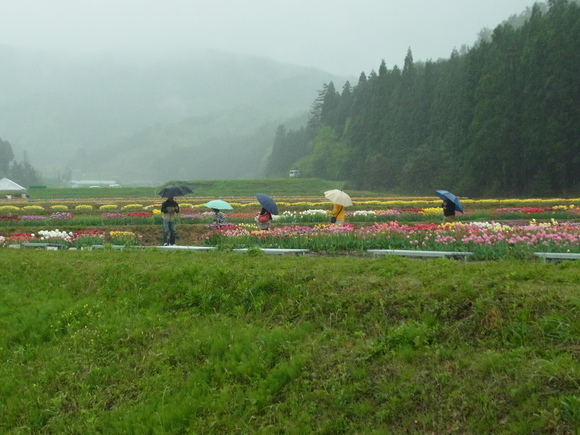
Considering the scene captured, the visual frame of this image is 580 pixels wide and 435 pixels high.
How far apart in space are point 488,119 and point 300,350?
Result: 40497 mm

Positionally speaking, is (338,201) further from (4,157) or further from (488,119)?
(4,157)

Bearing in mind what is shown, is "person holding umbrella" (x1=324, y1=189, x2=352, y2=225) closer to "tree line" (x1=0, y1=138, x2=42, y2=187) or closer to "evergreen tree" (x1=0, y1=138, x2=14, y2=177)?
"tree line" (x1=0, y1=138, x2=42, y2=187)

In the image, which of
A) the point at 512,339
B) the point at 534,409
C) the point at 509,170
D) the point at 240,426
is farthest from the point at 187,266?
the point at 509,170

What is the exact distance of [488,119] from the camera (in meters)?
43.2

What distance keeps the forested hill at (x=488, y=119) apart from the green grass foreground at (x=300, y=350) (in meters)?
35.8

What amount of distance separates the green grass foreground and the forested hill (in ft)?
117

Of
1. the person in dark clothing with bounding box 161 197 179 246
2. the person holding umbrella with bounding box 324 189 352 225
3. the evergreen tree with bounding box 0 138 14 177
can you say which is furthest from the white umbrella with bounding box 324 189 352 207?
the evergreen tree with bounding box 0 138 14 177

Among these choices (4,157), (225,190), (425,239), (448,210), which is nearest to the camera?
(425,239)

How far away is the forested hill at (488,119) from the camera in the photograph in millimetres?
39438

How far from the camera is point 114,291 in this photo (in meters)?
9.49

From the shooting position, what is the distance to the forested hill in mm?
39438

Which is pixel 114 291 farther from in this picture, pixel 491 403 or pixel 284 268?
pixel 491 403

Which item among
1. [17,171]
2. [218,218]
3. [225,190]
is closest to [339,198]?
[218,218]

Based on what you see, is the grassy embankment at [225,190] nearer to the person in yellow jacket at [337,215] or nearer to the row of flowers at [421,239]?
the person in yellow jacket at [337,215]
